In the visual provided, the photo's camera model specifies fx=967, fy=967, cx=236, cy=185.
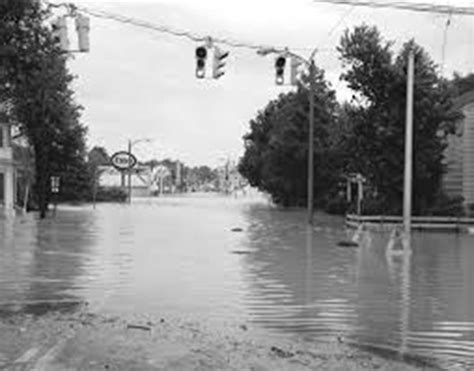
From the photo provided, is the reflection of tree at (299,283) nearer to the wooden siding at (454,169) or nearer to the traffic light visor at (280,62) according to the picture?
the traffic light visor at (280,62)

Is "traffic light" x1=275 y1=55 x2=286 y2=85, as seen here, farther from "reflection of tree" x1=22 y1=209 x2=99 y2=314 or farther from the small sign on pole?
the small sign on pole

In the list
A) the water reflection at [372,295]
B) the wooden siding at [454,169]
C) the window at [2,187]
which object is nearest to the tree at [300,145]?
the wooden siding at [454,169]

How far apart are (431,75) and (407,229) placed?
1463 cm

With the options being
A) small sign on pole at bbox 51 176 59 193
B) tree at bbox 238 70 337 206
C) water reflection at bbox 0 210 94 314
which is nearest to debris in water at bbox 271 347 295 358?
water reflection at bbox 0 210 94 314

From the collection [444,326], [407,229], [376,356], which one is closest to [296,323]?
[444,326]

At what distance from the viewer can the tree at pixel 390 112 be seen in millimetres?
41500

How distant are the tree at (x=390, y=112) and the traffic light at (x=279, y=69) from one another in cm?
1246

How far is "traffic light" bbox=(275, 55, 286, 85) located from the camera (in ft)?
97.2

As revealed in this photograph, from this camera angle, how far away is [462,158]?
153 ft

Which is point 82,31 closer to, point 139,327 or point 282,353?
point 139,327

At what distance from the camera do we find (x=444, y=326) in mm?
13102

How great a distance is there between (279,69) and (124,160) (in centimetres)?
11356

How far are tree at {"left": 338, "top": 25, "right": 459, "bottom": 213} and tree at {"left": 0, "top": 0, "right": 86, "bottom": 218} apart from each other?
42.9 ft

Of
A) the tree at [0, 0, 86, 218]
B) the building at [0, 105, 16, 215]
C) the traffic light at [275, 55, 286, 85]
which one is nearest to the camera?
the tree at [0, 0, 86, 218]
